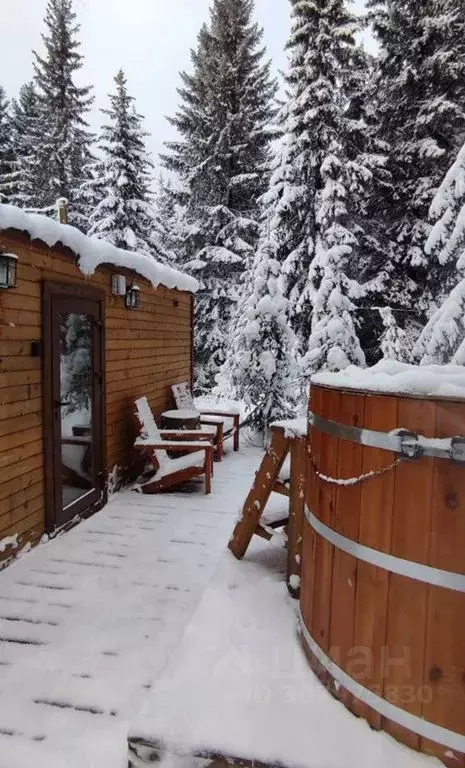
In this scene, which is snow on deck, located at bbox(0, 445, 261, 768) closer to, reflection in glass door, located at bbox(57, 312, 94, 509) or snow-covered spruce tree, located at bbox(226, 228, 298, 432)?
reflection in glass door, located at bbox(57, 312, 94, 509)

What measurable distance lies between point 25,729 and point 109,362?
342 cm

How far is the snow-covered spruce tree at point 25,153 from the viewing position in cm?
1536

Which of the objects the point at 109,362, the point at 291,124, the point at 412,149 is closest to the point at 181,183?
the point at 291,124

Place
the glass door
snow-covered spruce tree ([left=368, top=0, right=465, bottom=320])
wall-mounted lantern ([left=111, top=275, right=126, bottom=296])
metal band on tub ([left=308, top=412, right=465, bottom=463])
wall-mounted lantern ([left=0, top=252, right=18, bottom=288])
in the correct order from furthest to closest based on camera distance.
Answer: snow-covered spruce tree ([left=368, top=0, right=465, bottom=320])
wall-mounted lantern ([left=111, top=275, right=126, bottom=296])
the glass door
wall-mounted lantern ([left=0, top=252, right=18, bottom=288])
metal band on tub ([left=308, top=412, right=465, bottom=463])

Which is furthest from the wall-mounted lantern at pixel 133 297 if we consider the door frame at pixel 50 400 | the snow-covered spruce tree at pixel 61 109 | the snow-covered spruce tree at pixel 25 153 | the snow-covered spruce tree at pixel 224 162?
the snow-covered spruce tree at pixel 25 153

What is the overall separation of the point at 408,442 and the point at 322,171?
9.01 meters

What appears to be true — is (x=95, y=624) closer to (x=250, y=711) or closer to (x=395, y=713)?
(x=250, y=711)

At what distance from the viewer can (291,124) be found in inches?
373

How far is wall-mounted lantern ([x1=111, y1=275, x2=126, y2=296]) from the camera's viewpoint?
4887mm

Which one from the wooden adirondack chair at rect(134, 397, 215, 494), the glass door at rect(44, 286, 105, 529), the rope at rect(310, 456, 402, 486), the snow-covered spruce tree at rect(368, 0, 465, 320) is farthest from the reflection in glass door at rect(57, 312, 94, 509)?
the snow-covered spruce tree at rect(368, 0, 465, 320)

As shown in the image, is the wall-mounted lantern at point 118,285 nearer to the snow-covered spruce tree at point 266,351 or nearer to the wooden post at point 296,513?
the snow-covered spruce tree at point 266,351

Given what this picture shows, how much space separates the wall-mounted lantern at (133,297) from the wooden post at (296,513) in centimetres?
330

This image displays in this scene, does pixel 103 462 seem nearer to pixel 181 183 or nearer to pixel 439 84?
pixel 439 84

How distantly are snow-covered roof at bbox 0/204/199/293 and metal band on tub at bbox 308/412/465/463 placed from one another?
273cm
